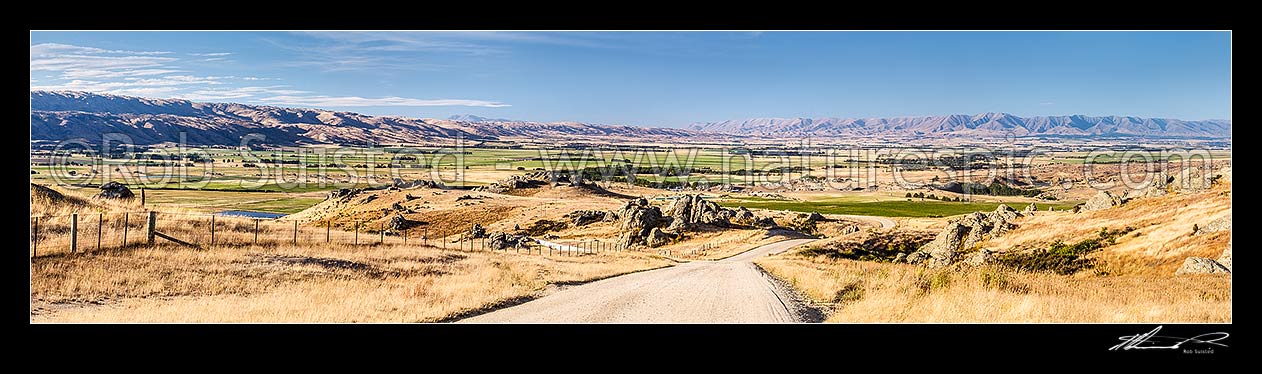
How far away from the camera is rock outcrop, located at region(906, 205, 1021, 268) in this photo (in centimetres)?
3466

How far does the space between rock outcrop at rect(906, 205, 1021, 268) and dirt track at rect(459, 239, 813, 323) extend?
1711 centimetres

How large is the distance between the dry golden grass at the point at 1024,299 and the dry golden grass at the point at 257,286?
6.96 m

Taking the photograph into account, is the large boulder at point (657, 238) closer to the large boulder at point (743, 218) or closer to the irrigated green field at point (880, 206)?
the large boulder at point (743, 218)

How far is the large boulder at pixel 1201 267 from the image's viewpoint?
1567 centimetres

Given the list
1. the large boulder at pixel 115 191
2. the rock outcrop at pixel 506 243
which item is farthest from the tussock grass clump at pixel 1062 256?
the large boulder at pixel 115 191

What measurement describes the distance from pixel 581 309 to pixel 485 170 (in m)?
160

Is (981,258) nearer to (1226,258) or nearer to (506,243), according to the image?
(1226,258)

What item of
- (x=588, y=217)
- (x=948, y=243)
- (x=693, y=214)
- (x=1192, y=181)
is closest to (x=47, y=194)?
(x=948, y=243)

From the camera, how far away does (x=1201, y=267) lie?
52.6 feet

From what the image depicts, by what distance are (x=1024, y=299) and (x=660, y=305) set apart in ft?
20.9

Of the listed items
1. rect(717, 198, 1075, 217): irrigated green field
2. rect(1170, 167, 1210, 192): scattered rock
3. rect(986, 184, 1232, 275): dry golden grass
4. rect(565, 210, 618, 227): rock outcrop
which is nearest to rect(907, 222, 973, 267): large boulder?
rect(986, 184, 1232, 275): dry golden grass
